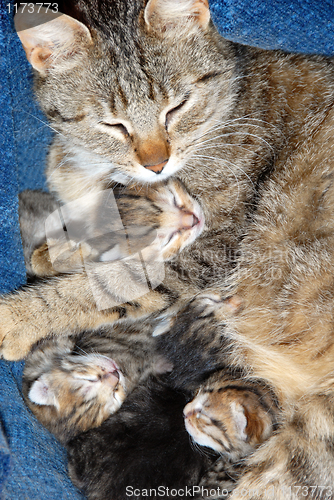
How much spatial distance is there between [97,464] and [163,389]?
0.95ft

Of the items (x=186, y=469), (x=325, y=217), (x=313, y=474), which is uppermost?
(x=325, y=217)

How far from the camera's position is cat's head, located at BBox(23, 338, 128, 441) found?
1.31 metres

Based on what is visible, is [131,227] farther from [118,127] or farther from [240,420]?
[240,420]

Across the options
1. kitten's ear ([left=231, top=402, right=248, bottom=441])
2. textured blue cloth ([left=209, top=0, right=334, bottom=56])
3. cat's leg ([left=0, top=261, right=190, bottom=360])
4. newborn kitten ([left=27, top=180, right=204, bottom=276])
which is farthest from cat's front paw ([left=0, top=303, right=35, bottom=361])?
textured blue cloth ([left=209, top=0, right=334, bottom=56])

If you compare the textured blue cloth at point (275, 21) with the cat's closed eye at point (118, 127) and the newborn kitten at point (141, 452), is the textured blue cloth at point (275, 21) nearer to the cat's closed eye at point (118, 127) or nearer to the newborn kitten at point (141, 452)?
the cat's closed eye at point (118, 127)

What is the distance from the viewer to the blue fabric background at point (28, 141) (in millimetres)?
1133

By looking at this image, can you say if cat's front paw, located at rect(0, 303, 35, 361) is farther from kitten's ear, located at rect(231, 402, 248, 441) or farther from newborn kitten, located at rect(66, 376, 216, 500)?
kitten's ear, located at rect(231, 402, 248, 441)

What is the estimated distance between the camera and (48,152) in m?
1.47

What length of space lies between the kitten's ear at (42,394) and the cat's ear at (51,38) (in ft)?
2.92

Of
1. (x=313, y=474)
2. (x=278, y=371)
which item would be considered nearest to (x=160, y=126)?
(x=278, y=371)

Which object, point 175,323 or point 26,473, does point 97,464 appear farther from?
point 175,323

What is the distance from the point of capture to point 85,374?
1337 millimetres

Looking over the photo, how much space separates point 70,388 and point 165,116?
2.77ft

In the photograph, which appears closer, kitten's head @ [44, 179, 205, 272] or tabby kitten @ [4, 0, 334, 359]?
tabby kitten @ [4, 0, 334, 359]
